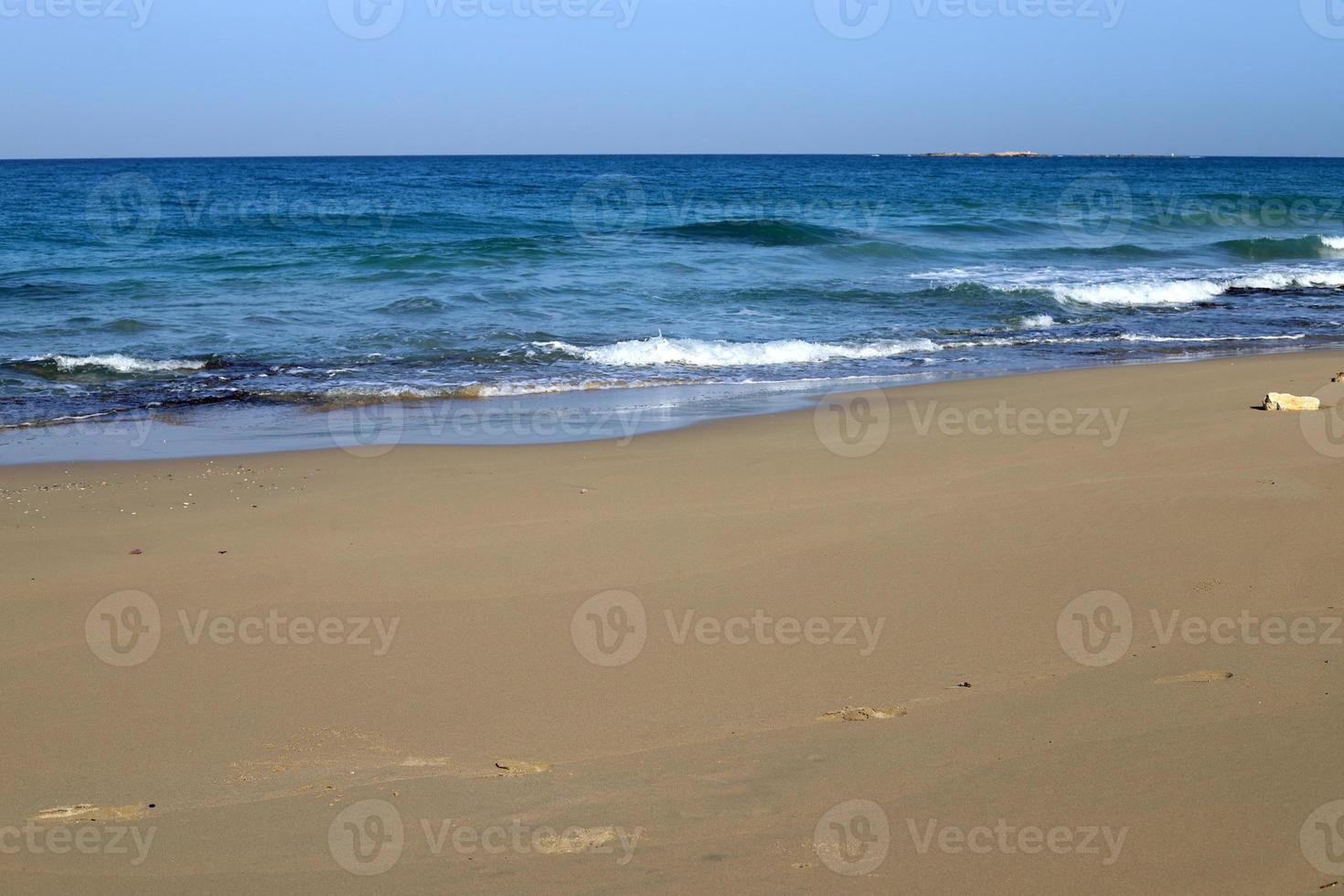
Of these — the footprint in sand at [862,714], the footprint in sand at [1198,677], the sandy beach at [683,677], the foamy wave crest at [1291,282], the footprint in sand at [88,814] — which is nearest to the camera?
the sandy beach at [683,677]

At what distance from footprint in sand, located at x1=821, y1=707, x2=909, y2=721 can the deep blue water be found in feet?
21.1

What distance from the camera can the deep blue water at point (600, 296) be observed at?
10.8 m

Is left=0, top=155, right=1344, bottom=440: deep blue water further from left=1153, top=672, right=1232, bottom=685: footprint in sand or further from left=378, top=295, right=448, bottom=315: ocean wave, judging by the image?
left=1153, top=672, right=1232, bottom=685: footprint in sand

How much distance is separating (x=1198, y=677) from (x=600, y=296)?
12412 millimetres

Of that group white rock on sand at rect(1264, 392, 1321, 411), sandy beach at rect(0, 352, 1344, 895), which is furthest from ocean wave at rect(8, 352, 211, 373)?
white rock on sand at rect(1264, 392, 1321, 411)

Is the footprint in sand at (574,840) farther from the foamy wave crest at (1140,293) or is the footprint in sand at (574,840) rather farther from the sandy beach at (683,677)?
the foamy wave crest at (1140,293)

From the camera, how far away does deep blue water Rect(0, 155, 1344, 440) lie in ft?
35.3

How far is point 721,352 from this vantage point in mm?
11711

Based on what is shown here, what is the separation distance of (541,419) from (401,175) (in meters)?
49.3

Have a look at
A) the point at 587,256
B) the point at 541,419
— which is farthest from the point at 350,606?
the point at 587,256

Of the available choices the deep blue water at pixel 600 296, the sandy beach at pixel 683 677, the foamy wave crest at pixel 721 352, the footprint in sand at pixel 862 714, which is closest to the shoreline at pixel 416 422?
the deep blue water at pixel 600 296

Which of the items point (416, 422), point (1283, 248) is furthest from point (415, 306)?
point (1283, 248)

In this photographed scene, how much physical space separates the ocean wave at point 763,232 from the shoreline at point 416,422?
13.6 meters

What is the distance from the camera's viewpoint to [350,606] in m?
4.51
